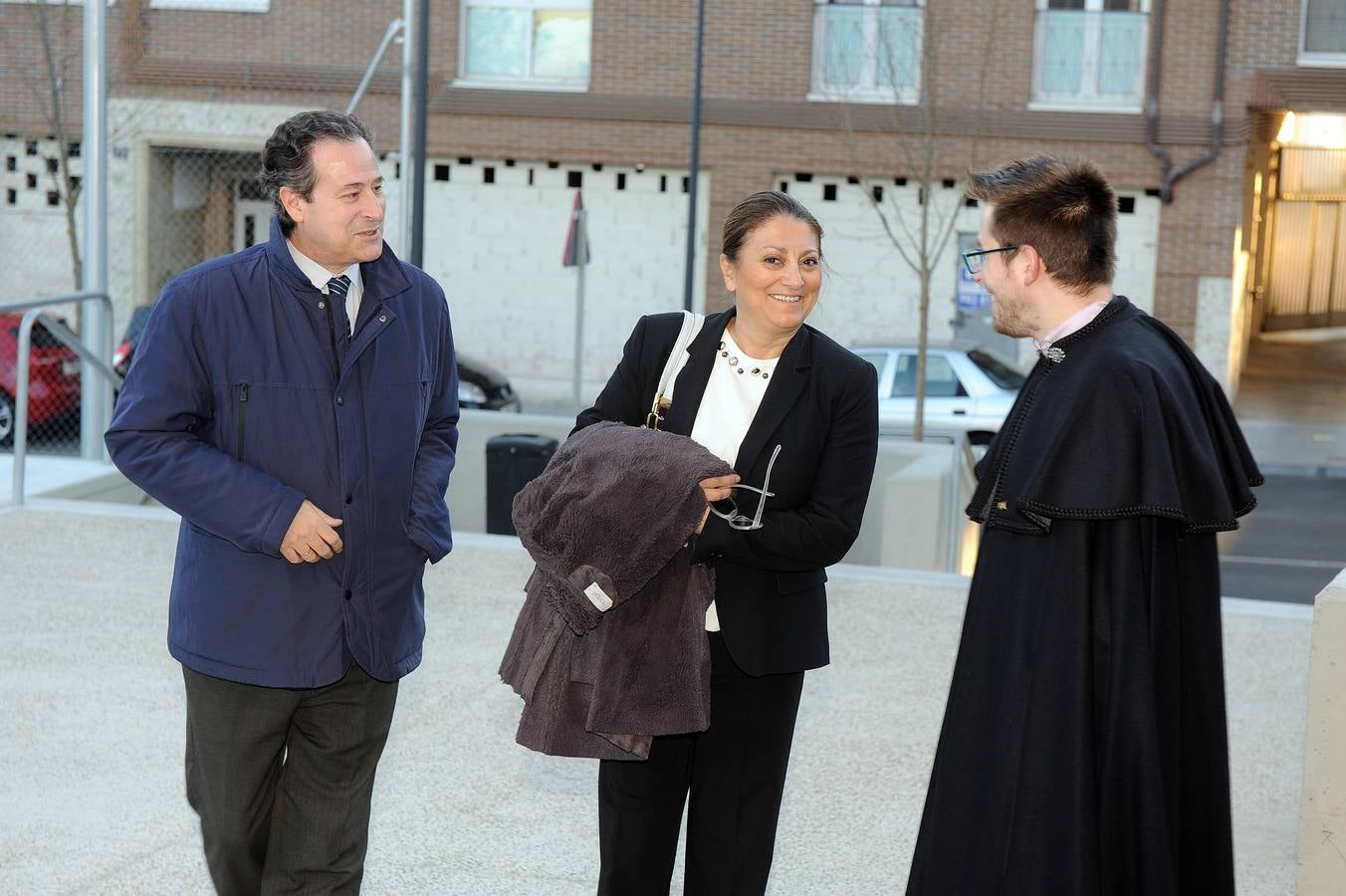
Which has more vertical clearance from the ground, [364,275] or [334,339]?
[364,275]

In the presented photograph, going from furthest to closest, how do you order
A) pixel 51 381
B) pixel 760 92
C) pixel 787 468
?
pixel 760 92, pixel 51 381, pixel 787 468

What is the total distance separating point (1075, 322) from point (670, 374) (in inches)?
39.4

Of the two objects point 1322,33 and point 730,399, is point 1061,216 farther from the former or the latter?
point 1322,33

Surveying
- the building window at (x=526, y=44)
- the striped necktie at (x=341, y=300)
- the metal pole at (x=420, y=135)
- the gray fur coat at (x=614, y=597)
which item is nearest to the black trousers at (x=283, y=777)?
the gray fur coat at (x=614, y=597)

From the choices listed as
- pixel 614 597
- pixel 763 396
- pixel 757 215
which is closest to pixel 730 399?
pixel 763 396

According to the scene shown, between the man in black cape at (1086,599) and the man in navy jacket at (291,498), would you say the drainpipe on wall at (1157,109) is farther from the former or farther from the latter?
the man in black cape at (1086,599)

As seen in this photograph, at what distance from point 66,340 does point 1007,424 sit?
8.53 m

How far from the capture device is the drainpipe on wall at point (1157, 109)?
22.5 meters

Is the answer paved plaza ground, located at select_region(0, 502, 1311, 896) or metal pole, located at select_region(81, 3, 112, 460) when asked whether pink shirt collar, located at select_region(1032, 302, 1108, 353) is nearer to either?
paved plaza ground, located at select_region(0, 502, 1311, 896)

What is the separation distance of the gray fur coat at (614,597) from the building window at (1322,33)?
71.1 ft

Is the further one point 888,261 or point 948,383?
point 888,261

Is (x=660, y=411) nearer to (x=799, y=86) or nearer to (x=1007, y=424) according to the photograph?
(x=1007, y=424)

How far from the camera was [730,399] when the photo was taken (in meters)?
3.75

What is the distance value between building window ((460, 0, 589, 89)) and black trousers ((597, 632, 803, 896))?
844 inches
